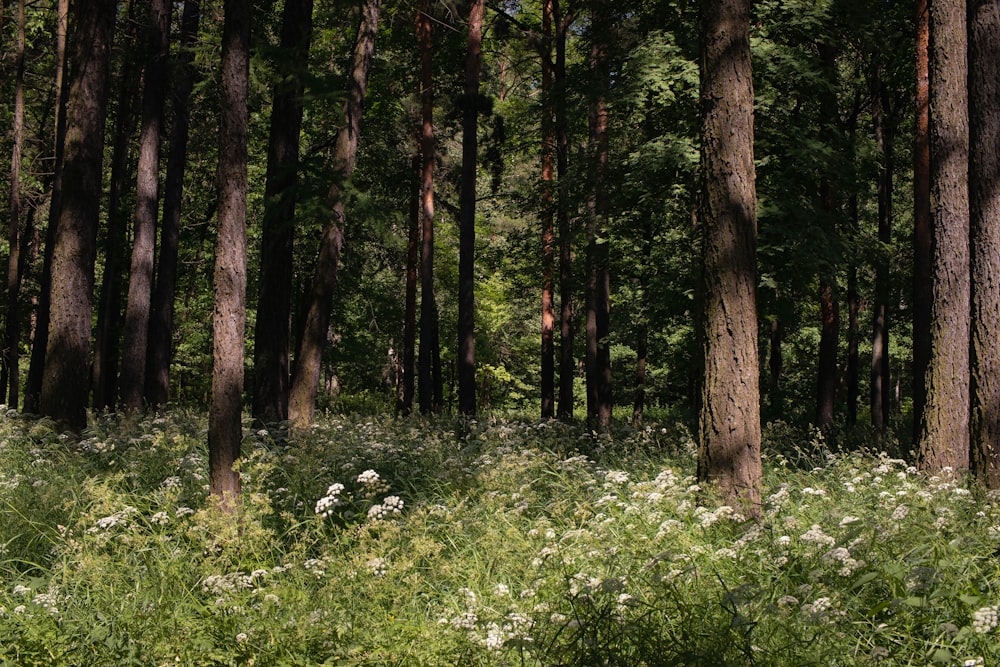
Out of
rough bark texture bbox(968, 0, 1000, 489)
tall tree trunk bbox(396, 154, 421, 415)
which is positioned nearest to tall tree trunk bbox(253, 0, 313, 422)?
tall tree trunk bbox(396, 154, 421, 415)

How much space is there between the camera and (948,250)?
838 cm

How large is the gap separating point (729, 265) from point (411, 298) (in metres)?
16.9

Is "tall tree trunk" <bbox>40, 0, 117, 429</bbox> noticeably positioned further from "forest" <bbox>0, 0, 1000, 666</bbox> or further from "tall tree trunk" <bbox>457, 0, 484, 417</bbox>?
"tall tree trunk" <bbox>457, 0, 484, 417</bbox>

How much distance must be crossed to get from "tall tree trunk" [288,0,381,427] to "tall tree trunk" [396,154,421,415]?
8355 millimetres

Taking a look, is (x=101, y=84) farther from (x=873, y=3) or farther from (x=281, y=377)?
(x=873, y=3)

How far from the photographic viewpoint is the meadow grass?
4.02m

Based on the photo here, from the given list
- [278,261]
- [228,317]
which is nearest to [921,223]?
[278,261]

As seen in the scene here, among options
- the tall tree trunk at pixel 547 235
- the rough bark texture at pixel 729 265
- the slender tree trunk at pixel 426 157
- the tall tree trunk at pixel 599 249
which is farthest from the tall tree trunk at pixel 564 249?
the rough bark texture at pixel 729 265

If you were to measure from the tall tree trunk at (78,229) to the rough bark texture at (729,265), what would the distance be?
364 inches

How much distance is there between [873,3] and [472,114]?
798 centimetres

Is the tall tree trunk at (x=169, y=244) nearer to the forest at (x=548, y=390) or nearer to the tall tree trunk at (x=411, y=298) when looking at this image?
the forest at (x=548, y=390)

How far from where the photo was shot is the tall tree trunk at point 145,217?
15.3 metres

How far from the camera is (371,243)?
81.5 ft

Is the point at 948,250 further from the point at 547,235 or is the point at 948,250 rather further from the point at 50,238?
the point at 50,238
